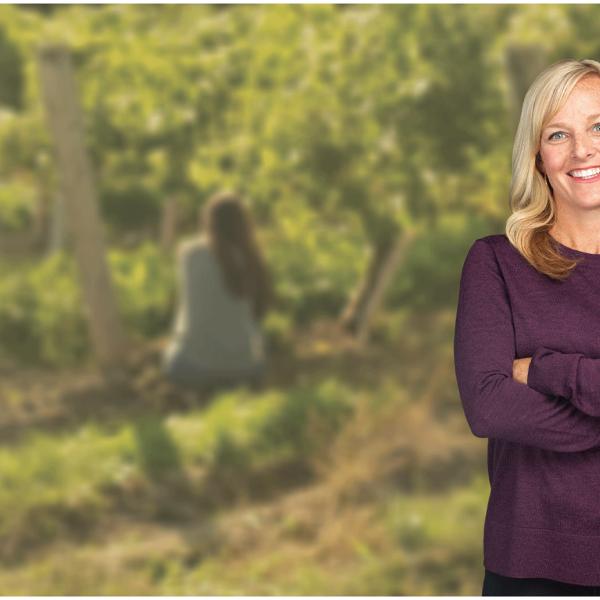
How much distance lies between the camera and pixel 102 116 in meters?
4.68

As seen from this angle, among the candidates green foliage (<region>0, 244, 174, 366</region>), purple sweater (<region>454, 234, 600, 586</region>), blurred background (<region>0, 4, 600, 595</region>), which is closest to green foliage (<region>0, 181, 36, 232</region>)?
blurred background (<region>0, 4, 600, 595</region>)

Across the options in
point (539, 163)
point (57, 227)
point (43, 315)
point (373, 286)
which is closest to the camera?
point (539, 163)

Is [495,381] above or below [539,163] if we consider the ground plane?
below

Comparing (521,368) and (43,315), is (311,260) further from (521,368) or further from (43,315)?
(521,368)

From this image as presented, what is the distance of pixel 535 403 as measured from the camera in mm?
1095

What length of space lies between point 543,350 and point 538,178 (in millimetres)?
214

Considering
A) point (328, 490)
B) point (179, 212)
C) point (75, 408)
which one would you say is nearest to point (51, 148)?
point (179, 212)

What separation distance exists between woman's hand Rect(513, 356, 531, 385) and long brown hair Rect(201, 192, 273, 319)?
337 cm

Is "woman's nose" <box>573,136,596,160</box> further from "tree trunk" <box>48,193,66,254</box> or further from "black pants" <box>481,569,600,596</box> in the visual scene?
"tree trunk" <box>48,193,66,254</box>

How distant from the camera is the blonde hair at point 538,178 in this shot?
108 cm

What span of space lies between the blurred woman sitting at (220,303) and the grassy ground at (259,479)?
127mm

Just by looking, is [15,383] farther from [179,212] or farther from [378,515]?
[378,515]

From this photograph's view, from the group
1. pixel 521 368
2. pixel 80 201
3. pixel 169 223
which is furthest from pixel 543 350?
pixel 80 201

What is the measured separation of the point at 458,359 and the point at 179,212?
3639mm
